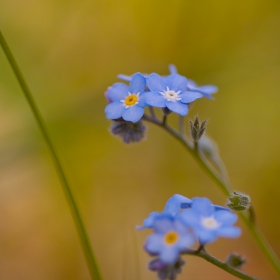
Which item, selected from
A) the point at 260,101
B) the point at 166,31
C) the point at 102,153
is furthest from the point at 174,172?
the point at 166,31

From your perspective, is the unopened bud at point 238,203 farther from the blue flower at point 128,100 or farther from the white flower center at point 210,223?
the blue flower at point 128,100

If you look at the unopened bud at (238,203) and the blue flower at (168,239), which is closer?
the blue flower at (168,239)

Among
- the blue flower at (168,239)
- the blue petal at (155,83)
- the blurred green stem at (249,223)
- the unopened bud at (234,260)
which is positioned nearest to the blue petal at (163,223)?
the blue flower at (168,239)

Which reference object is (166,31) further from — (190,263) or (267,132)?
(190,263)

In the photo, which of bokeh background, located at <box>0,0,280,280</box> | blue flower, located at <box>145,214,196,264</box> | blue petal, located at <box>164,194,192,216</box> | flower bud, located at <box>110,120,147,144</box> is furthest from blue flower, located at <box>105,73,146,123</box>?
bokeh background, located at <box>0,0,280,280</box>

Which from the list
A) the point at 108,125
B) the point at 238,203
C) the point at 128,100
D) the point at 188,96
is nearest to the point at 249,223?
the point at 238,203

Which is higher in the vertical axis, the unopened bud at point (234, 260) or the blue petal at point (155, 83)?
the blue petal at point (155, 83)

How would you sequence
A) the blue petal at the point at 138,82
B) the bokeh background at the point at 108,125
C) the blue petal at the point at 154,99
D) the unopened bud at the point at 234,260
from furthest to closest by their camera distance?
the bokeh background at the point at 108,125, the blue petal at the point at 138,82, the blue petal at the point at 154,99, the unopened bud at the point at 234,260
